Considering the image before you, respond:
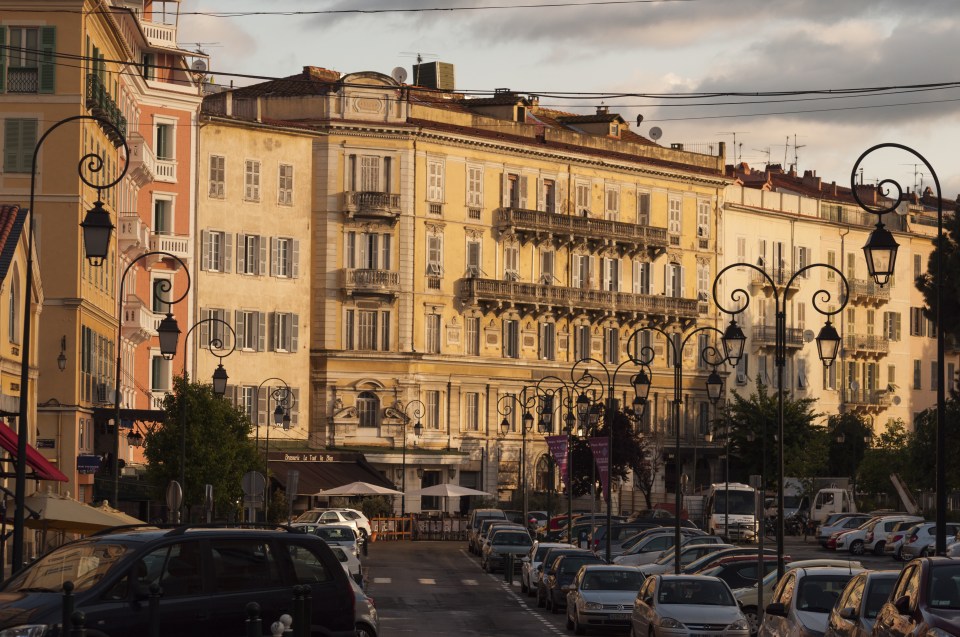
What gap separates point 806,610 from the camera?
87.2 feet

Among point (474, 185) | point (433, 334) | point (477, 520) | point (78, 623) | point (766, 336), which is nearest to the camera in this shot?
point (78, 623)

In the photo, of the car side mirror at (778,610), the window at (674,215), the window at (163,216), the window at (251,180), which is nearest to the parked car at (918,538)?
the window at (163,216)

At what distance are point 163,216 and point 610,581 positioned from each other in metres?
51.7

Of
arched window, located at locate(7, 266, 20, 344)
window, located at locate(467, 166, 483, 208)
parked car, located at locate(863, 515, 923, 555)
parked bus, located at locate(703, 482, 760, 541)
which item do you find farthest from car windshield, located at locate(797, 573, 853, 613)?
window, located at locate(467, 166, 483, 208)

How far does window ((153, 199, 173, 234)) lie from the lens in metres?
86.6

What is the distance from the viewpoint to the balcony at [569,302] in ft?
327

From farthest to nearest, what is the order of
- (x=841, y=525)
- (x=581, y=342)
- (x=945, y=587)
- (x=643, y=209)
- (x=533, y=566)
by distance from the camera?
(x=643, y=209)
(x=581, y=342)
(x=841, y=525)
(x=533, y=566)
(x=945, y=587)

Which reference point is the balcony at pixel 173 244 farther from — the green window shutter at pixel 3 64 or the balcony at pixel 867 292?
the balcony at pixel 867 292

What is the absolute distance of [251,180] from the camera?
310 feet

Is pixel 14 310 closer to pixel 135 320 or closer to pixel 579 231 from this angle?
pixel 135 320

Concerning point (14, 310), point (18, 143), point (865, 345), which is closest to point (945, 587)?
Answer: point (14, 310)

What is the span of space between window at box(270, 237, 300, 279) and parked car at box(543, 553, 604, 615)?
5180 cm

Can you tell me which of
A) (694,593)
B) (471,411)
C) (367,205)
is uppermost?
(367,205)

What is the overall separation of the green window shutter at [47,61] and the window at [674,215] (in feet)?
176
